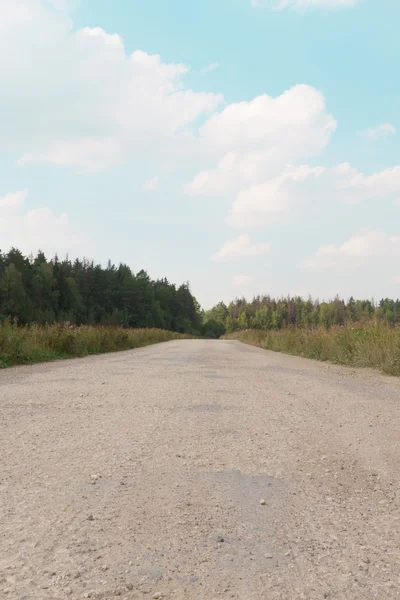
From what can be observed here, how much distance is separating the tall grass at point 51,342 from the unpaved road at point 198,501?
7.17m

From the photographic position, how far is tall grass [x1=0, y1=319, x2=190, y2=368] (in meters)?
12.9

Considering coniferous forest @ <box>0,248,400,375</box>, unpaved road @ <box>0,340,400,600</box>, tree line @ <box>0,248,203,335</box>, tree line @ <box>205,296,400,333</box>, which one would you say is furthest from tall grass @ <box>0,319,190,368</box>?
tree line @ <box>205,296,400,333</box>

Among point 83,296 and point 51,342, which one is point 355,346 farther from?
point 83,296

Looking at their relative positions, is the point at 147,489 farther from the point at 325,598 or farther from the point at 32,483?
the point at 325,598

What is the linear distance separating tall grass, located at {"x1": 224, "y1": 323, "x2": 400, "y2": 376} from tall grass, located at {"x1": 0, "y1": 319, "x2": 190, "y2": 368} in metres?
7.63

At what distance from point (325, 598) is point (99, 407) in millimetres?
4399

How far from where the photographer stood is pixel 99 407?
19.6 feet

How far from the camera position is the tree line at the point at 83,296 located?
58250 millimetres

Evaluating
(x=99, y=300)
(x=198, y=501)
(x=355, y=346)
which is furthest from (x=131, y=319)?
(x=198, y=501)

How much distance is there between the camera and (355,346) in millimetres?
13648

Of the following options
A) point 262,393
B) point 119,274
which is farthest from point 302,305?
point 262,393

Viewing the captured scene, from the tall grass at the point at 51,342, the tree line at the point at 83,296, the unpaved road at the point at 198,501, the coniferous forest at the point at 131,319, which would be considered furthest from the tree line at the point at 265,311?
the unpaved road at the point at 198,501

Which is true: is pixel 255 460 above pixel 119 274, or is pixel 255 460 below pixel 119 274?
below

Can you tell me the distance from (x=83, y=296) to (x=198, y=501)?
83.4 m
